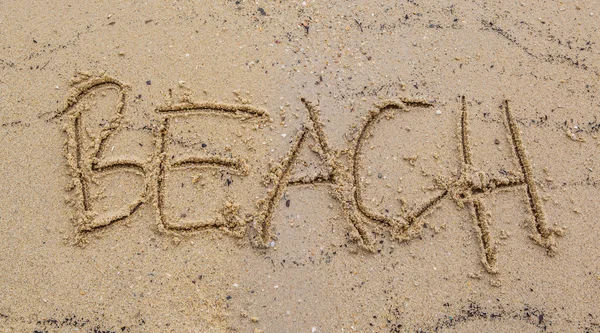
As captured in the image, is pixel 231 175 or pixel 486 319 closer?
pixel 486 319

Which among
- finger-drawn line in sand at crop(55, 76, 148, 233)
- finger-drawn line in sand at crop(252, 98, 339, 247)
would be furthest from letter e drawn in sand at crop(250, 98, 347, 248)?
finger-drawn line in sand at crop(55, 76, 148, 233)

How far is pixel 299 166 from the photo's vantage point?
190cm

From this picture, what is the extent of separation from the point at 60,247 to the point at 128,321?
1.42 ft

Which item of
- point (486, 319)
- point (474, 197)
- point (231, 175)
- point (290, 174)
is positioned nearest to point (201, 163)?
point (231, 175)

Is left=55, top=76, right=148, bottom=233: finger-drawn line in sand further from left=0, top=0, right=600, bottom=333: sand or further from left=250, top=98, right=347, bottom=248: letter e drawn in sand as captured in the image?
left=250, top=98, right=347, bottom=248: letter e drawn in sand

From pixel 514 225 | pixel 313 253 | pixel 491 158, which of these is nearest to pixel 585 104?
pixel 491 158

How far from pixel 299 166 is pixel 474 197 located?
2.53 feet

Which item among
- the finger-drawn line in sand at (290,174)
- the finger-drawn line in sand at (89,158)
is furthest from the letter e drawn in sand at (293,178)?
the finger-drawn line in sand at (89,158)

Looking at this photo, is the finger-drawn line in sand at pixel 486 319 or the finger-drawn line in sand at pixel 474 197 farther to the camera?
the finger-drawn line in sand at pixel 474 197

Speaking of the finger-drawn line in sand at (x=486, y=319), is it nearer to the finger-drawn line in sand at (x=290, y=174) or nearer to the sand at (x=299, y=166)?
the sand at (x=299, y=166)

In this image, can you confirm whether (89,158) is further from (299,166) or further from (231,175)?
(299,166)

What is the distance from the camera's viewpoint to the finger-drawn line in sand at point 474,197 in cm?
180

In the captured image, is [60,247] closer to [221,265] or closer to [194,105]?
[221,265]

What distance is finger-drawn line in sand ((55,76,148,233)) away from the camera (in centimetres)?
182
